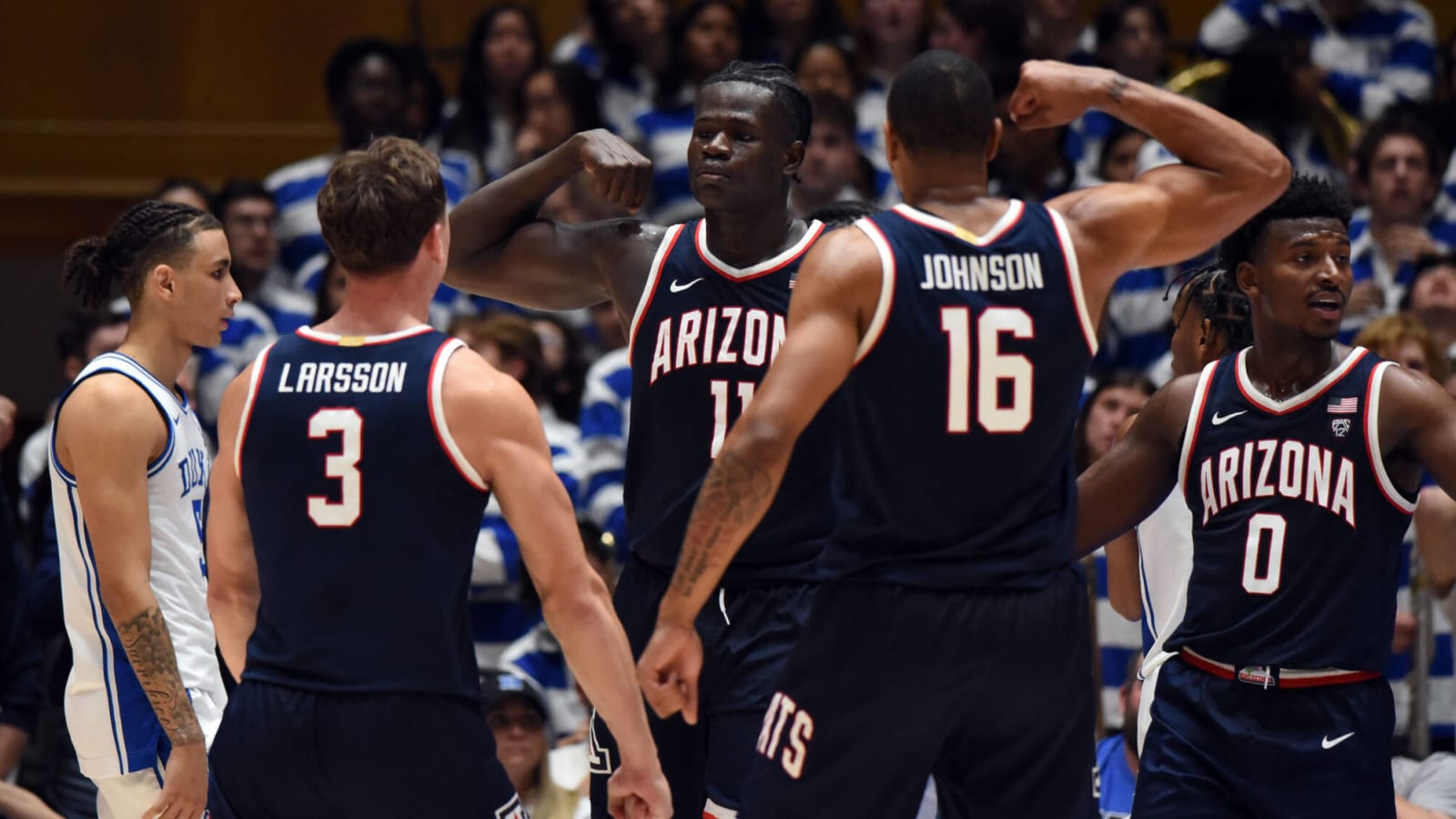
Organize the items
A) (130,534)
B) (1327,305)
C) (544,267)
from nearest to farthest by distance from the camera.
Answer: (130,534) < (1327,305) < (544,267)

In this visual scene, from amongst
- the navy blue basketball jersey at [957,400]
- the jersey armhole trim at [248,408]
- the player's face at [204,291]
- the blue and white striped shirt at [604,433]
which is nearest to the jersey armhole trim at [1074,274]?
the navy blue basketball jersey at [957,400]

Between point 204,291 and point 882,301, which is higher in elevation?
point 882,301

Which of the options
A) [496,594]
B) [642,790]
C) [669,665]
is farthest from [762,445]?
[496,594]

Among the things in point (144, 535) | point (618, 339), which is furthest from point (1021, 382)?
point (618, 339)

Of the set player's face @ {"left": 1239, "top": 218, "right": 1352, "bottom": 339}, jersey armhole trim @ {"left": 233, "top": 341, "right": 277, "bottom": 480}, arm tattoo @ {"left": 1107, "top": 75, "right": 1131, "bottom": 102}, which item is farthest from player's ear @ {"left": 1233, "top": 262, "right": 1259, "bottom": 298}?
jersey armhole trim @ {"left": 233, "top": 341, "right": 277, "bottom": 480}

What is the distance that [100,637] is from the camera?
537 cm

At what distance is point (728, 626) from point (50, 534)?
3.84 m

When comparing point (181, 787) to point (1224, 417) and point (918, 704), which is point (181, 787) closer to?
point (918, 704)

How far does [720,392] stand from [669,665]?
44.0 inches

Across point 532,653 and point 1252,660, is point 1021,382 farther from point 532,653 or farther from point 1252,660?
point 532,653

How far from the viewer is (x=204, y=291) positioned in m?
5.55

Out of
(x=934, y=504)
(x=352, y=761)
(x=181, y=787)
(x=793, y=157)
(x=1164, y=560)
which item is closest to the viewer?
(x=352, y=761)

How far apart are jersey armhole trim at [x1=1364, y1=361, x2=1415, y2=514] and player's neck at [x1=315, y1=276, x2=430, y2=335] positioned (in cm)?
258

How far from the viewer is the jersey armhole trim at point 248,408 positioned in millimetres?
4230
